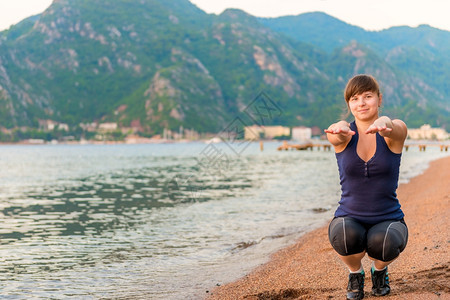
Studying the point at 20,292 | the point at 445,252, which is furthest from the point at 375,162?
the point at 20,292

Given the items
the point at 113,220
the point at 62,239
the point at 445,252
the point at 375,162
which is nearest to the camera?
the point at 375,162

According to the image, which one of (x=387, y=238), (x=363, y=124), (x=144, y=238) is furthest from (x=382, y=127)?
(x=144, y=238)

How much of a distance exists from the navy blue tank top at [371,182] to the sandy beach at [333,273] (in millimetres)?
1094

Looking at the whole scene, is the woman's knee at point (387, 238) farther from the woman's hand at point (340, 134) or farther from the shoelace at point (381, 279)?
the woman's hand at point (340, 134)

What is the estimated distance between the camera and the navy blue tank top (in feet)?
16.0

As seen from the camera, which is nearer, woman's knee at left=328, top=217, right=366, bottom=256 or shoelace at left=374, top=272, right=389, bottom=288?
woman's knee at left=328, top=217, right=366, bottom=256

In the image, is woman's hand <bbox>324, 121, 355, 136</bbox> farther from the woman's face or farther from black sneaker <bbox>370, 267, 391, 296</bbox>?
black sneaker <bbox>370, 267, 391, 296</bbox>

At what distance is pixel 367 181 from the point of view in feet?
16.2

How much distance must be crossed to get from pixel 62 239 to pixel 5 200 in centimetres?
1575

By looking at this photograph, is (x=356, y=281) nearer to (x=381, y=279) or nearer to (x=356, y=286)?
(x=356, y=286)

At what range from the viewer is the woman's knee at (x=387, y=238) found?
16.2ft

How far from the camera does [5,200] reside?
96.4 ft

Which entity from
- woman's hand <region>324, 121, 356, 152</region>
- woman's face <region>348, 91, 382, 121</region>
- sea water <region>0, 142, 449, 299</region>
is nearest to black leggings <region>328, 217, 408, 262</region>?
woman's hand <region>324, 121, 356, 152</region>

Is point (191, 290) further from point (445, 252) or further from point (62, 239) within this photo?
point (62, 239)
